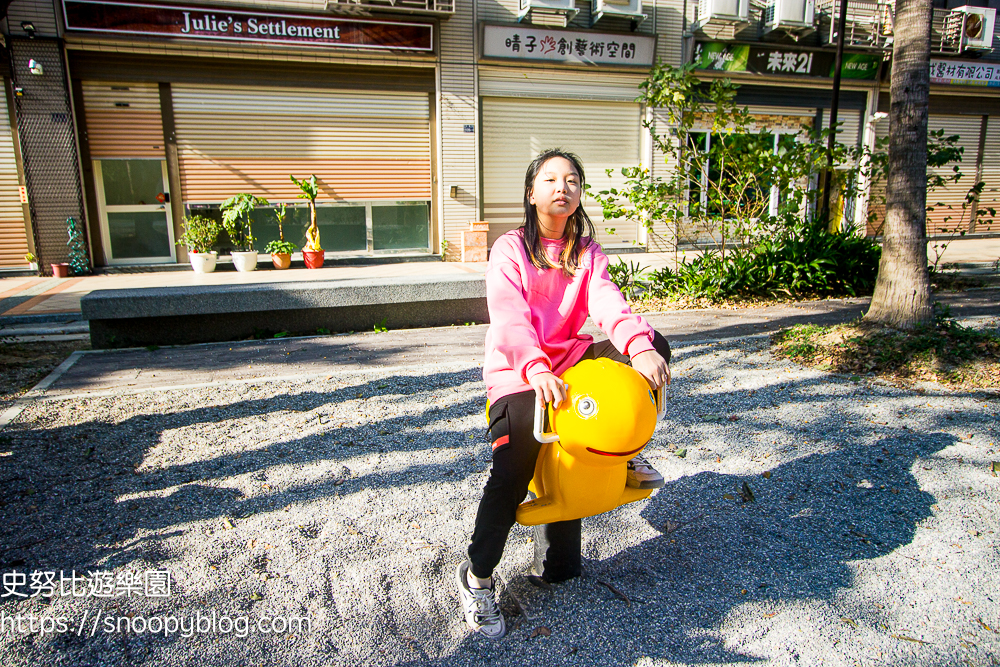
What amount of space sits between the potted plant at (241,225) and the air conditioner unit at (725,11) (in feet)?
34.5

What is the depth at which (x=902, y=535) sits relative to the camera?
266cm

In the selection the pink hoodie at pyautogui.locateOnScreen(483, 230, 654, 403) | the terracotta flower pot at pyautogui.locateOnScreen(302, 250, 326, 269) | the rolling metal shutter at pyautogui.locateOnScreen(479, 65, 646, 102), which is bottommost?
the terracotta flower pot at pyautogui.locateOnScreen(302, 250, 326, 269)

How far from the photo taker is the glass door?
38.4ft

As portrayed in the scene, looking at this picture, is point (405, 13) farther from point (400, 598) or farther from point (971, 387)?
point (400, 598)

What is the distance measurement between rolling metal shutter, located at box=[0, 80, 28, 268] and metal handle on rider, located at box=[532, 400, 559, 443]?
13.0m

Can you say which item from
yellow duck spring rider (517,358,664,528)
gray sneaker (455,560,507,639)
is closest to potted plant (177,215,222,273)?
gray sneaker (455,560,507,639)

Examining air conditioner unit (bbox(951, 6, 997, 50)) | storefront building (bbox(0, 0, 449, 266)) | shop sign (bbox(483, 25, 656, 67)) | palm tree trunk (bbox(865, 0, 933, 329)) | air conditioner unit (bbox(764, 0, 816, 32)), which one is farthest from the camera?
air conditioner unit (bbox(951, 6, 997, 50))

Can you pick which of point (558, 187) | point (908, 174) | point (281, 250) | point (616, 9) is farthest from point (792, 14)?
point (558, 187)

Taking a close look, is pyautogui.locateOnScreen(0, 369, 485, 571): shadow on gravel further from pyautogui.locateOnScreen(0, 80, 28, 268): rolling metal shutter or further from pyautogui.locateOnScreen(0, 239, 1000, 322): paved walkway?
pyautogui.locateOnScreen(0, 80, 28, 268): rolling metal shutter

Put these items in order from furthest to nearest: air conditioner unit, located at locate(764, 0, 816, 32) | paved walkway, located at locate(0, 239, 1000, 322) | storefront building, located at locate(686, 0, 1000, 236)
→ storefront building, located at locate(686, 0, 1000, 236), air conditioner unit, located at locate(764, 0, 816, 32), paved walkway, located at locate(0, 239, 1000, 322)

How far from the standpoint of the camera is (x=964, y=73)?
16.1m

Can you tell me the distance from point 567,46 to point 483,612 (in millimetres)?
13348

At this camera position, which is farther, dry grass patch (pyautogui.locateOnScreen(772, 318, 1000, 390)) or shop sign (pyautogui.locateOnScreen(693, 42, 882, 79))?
shop sign (pyautogui.locateOnScreen(693, 42, 882, 79))

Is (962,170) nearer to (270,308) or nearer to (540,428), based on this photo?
(270,308)
